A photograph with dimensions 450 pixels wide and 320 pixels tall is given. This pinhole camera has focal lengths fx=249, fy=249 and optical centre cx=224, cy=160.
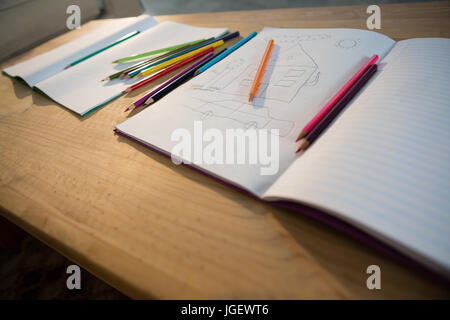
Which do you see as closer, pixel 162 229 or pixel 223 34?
pixel 162 229

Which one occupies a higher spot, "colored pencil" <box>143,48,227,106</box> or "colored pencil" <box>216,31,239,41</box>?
"colored pencil" <box>216,31,239,41</box>

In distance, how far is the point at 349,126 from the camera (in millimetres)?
279

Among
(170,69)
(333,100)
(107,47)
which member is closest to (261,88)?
(333,100)

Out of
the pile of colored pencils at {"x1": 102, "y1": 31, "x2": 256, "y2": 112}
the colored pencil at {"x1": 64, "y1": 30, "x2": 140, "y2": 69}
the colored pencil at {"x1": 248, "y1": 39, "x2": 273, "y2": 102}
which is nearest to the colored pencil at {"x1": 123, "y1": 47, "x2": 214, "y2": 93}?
the pile of colored pencils at {"x1": 102, "y1": 31, "x2": 256, "y2": 112}

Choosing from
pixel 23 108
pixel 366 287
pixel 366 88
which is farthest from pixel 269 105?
pixel 23 108

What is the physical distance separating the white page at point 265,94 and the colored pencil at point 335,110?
0.02 metres

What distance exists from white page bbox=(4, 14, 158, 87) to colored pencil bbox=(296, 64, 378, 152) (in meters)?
0.61

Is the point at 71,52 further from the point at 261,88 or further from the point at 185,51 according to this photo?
the point at 261,88

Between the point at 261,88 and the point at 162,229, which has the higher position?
the point at 261,88

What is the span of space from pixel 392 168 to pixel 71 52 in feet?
2.53

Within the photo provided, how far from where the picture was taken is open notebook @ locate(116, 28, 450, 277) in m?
0.21

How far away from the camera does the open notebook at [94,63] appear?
496 mm

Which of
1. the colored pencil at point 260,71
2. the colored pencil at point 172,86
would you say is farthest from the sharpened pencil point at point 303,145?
the colored pencil at point 172,86

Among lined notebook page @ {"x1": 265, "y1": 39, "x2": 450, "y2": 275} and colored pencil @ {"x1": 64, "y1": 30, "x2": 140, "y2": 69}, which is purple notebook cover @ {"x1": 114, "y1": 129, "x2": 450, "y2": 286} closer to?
lined notebook page @ {"x1": 265, "y1": 39, "x2": 450, "y2": 275}
